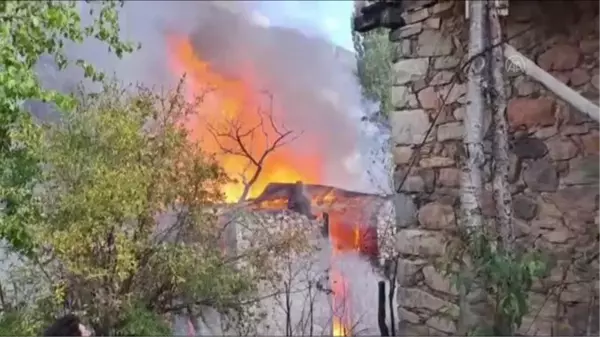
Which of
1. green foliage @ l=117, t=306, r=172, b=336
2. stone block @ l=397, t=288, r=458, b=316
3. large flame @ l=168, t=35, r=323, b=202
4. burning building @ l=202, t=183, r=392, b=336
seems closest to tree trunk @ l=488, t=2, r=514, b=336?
stone block @ l=397, t=288, r=458, b=316

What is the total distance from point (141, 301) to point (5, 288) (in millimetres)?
697

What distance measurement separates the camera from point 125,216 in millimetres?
3111

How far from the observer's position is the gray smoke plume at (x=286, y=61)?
20.0 feet

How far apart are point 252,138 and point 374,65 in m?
1.33

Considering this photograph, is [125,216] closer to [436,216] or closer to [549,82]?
[436,216]

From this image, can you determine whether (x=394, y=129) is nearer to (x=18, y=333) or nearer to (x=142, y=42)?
(x=18, y=333)

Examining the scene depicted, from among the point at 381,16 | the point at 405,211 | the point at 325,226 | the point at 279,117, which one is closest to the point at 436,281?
the point at 405,211

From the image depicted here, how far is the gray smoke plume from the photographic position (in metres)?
6.10

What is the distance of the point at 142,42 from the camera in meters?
5.89

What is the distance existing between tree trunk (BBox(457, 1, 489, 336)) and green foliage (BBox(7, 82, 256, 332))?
1.25 m

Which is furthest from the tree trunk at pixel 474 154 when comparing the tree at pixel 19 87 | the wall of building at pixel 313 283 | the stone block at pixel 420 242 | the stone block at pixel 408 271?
the tree at pixel 19 87

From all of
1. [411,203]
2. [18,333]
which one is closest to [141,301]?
[18,333]

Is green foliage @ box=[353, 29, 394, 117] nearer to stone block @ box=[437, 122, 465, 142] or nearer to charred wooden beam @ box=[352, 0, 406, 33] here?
charred wooden beam @ box=[352, 0, 406, 33]

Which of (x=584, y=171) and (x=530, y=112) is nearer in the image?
(x=584, y=171)
